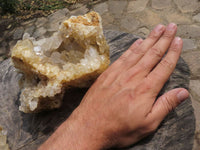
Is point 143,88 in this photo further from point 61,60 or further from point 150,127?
point 61,60

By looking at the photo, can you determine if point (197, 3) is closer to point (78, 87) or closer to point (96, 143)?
point (78, 87)

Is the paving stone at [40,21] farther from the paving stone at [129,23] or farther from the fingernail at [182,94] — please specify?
the fingernail at [182,94]

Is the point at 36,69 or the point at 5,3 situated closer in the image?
the point at 36,69

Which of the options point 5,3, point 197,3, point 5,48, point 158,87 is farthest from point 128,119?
point 5,3

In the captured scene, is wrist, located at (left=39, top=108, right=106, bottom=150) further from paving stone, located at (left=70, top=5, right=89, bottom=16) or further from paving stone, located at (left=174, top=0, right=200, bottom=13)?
paving stone, located at (left=70, top=5, right=89, bottom=16)

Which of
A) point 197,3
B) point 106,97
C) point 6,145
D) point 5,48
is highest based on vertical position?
point 106,97

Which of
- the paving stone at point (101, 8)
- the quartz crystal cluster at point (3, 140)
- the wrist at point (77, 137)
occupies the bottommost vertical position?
the paving stone at point (101, 8)

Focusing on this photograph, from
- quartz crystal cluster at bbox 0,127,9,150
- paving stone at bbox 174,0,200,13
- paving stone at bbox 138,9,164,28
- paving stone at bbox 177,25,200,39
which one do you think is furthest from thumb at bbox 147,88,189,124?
paving stone at bbox 174,0,200,13

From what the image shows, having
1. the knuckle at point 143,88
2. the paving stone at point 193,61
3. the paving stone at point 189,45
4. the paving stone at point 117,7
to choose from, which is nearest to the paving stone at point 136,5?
the paving stone at point 117,7

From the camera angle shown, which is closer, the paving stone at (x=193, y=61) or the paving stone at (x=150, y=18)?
the paving stone at (x=193, y=61)
